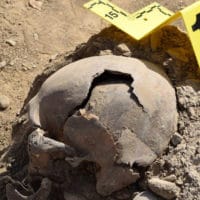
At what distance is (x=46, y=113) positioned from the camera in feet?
8.03

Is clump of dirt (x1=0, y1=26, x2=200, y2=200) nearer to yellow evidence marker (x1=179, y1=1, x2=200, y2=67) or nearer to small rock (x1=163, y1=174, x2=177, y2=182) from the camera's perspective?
small rock (x1=163, y1=174, x2=177, y2=182)

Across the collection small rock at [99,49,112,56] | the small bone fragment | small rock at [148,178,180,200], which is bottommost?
the small bone fragment

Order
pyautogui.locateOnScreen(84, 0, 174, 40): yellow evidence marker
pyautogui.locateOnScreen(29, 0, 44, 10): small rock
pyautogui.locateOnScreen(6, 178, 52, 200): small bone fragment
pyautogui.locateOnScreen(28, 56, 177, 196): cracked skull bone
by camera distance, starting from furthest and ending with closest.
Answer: pyautogui.locateOnScreen(29, 0, 44, 10): small rock, pyautogui.locateOnScreen(84, 0, 174, 40): yellow evidence marker, pyautogui.locateOnScreen(6, 178, 52, 200): small bone fragment, pyautogui.locateOnScreen(28, 56, 177, 196): cracked skull bone

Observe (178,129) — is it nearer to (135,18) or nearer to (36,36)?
(135,18)

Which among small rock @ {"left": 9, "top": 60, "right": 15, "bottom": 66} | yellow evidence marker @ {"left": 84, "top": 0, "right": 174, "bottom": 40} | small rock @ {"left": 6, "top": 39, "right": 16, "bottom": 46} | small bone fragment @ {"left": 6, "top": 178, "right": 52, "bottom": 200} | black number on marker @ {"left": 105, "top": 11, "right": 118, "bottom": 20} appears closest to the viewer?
small bone fragment @ {"left": 6, "top": 178, "right": 52, "bottom": 200}

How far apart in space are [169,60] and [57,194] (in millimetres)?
744

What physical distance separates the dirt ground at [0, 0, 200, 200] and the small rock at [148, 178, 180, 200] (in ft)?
0.09

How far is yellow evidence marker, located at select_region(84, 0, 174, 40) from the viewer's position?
2.60 metres

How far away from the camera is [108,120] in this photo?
2297 millimetres

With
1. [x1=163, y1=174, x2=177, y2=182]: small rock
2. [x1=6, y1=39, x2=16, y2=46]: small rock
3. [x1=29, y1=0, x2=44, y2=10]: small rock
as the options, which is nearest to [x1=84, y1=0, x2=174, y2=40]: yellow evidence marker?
[x1=163, y1=174, x2=177, y2=182]: small rock

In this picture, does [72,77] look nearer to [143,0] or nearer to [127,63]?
[127,63]

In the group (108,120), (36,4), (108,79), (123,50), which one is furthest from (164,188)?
(36,4)

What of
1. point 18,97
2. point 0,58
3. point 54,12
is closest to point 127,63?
point 18,97

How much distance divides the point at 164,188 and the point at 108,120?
336 millimetres
